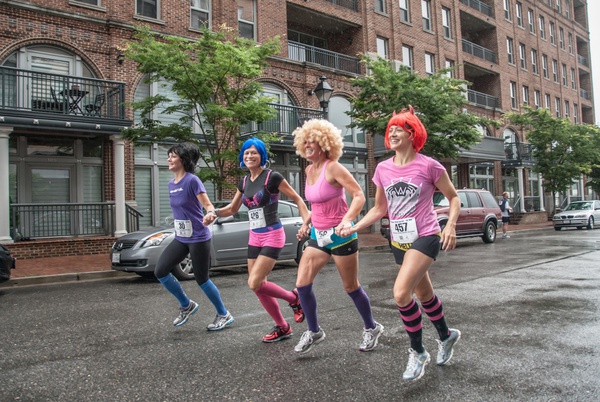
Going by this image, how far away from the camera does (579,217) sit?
2319cm

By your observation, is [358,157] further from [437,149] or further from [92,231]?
[92,231]

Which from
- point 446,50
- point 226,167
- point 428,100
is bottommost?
point 226,167

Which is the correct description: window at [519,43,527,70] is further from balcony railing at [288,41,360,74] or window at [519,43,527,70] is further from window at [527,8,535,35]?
balcony railing at [288,41,360,74]

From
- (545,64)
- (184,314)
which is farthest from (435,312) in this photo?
(545,64)

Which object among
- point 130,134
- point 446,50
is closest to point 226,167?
point 130,134

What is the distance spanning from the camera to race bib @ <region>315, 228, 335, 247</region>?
3814 mm

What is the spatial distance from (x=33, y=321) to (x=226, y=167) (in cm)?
1011

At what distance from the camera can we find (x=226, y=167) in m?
15.3

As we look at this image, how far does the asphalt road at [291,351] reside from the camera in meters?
3.11

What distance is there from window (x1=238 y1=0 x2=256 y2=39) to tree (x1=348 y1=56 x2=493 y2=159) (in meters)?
4.95

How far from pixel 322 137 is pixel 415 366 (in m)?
1.94

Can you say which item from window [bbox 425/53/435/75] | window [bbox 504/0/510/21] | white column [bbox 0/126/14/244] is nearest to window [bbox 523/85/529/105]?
window [bbox 504/0/510/21]

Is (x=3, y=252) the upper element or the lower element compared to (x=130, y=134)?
lower

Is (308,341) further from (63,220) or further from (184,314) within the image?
(63,220)
